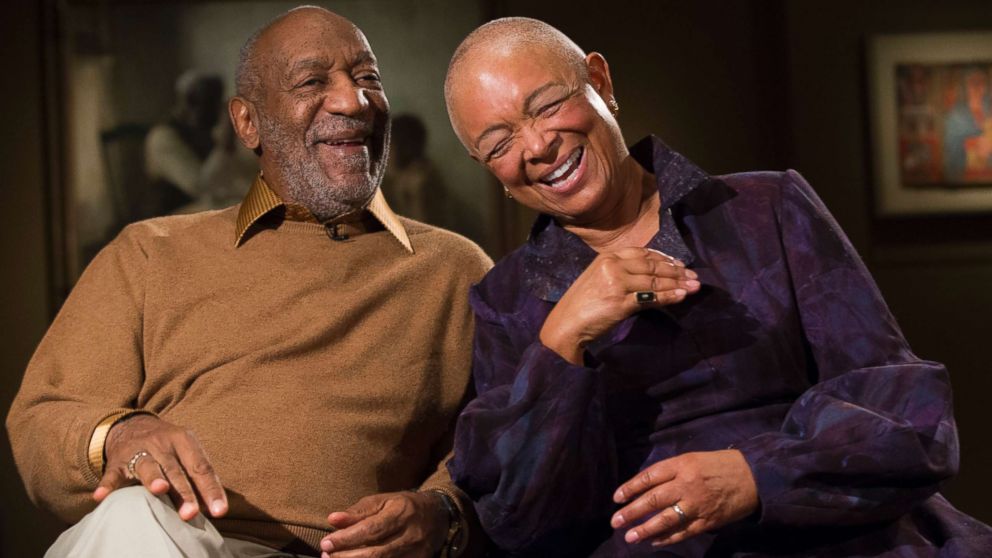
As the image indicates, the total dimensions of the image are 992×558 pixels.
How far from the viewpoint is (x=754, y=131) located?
488 centimetres

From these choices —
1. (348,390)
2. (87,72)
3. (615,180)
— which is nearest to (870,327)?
(615,180)

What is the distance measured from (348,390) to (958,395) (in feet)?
9.75

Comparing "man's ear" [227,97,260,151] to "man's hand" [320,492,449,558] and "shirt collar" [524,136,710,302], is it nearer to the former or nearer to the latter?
"shirt collar" [524,136,710,302]

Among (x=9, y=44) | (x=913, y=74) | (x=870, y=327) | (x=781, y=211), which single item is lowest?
(x=870, y=327)

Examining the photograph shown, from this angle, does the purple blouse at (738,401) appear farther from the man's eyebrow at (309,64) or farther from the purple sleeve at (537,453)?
the man's eyebrow at (309,64)

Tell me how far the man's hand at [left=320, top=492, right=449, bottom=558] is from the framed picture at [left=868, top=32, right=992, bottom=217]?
2832mm

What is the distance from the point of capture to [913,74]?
4641 millimetres

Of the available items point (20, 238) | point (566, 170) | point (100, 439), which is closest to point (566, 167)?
point (566, 170)

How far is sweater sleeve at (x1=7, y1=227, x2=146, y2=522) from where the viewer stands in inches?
95.5

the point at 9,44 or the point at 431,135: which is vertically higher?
the point at 9,44

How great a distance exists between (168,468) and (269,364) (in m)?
0.51

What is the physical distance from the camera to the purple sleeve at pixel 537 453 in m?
2.00

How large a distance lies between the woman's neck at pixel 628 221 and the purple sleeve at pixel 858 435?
1.20ft

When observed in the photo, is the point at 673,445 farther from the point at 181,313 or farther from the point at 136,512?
the point at 181,313
